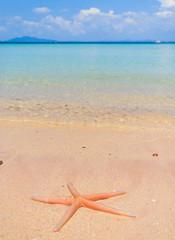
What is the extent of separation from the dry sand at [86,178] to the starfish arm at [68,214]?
0.27 feet

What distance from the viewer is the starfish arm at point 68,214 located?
9.25 ft

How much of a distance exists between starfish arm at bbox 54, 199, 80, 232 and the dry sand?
0.27 ft

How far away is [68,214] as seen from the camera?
2.89 m

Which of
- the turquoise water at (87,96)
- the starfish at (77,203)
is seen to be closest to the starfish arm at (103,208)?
the starfish at (77,203)

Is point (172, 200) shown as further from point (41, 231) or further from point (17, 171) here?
point (17, 171)

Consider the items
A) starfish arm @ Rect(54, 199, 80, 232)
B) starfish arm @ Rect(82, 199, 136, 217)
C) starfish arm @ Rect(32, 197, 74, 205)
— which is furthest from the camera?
starfish arm @ Rect(32, 197, 74, 205)

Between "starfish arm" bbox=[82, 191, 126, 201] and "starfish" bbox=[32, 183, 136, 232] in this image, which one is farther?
"starfish arm" bbox=[82, 191, 126, 201]

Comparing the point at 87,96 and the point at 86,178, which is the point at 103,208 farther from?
the point at 87,96

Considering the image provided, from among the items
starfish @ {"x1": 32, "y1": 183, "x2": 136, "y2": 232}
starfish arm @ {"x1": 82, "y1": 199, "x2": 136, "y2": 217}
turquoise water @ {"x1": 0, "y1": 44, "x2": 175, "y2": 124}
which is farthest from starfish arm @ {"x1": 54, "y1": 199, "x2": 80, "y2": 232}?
turquoise water @ {"x1": 0, "y1": 44, "x2": 175, "y2": 124}

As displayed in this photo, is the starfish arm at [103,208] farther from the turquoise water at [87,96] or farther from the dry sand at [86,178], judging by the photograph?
the turquoise water at [87,96]

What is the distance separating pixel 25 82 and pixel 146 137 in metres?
8.61

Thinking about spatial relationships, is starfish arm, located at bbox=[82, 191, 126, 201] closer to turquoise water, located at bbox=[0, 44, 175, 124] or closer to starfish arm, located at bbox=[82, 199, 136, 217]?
starfish arm, located at bbox=[82, 199, 136, 217]

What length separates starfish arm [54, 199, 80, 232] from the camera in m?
2.82

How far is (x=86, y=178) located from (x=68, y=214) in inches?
45.7
